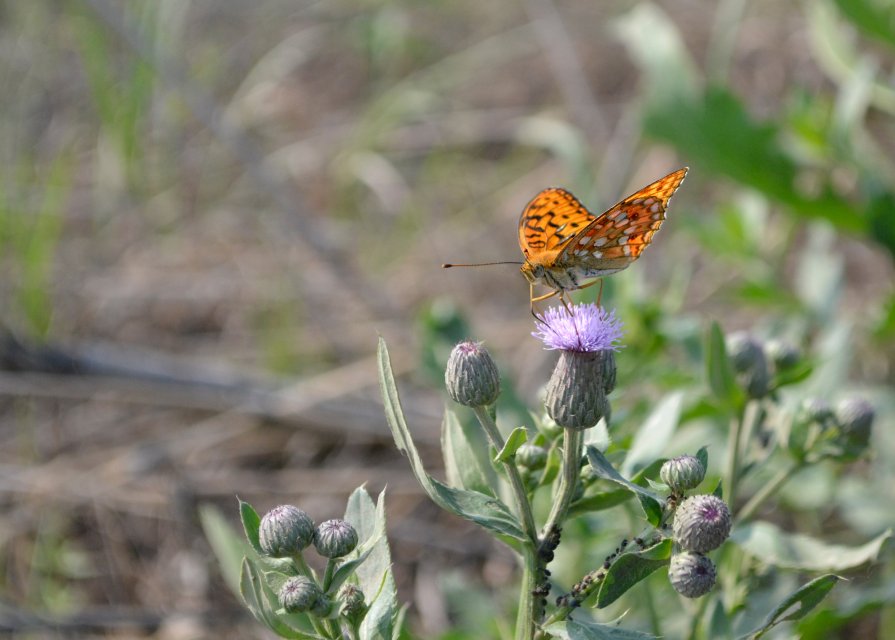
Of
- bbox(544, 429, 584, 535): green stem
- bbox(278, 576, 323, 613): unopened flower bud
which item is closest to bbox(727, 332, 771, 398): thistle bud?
bbox(544, 429, 584, 535): green stem

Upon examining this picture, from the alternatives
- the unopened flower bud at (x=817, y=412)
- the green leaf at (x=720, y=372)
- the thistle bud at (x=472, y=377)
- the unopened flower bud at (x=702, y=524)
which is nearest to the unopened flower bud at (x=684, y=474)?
the unopened flower bud at (x=702, y=524)

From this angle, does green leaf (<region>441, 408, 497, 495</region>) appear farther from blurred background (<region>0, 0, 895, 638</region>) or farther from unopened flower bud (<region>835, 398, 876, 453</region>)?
unopened flower bud (<region>835, 398, 876, 453</region>)

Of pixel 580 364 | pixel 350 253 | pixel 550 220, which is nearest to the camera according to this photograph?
pixel 580 364

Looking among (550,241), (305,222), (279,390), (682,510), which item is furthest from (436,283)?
(682,510)

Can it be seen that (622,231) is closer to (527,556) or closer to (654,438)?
(654,438)

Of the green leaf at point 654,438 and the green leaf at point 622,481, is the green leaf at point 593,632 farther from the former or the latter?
the green leaf at point 654,438

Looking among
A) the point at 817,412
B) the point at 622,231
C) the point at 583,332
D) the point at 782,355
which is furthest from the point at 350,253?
the point at 583,332

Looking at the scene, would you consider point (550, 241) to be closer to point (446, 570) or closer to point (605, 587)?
point (605, 587)
